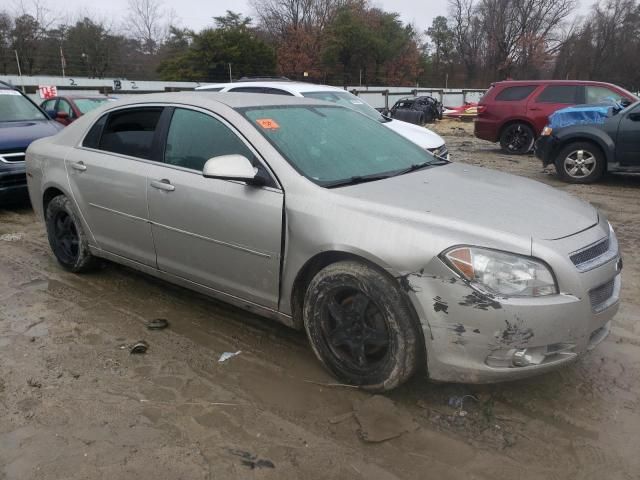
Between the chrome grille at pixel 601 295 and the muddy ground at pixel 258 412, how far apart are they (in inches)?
21.9

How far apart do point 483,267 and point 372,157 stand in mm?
1350

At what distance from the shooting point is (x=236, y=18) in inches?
2180

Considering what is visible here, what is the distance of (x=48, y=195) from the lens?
4.82 metres

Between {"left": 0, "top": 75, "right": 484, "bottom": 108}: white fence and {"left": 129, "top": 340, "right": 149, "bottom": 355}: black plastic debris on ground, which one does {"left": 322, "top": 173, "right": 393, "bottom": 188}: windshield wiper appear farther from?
{"left": 0, "top": 75, "right": 484, "bottom": 108}: white fence

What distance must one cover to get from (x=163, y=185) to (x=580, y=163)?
764cm

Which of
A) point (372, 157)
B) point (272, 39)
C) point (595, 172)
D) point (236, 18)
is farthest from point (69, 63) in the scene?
point (372, 157)

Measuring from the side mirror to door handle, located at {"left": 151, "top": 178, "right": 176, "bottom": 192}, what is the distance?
1.92 ft

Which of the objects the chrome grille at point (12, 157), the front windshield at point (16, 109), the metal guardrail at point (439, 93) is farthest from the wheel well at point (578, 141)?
the metal guardrail at point (439, 93)

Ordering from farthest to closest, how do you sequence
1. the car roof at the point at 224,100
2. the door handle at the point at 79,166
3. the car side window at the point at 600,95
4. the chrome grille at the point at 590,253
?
the car side window at the point at 600,95 < the door handle at the point at 79,166 < the car roof at the point at 224,100 < the chrome grille at the point at 590,253

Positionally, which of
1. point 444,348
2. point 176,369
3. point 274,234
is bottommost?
point 176,369

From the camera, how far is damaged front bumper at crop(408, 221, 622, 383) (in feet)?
8.14

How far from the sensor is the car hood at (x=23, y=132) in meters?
7.02

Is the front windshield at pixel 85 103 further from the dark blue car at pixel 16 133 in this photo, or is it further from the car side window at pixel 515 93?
the car side window at pixel 515 93

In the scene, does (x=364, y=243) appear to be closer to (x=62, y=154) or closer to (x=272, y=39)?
(x=62, y=154)
